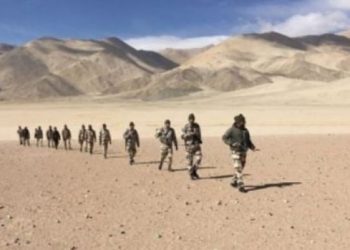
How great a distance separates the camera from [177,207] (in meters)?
14.6

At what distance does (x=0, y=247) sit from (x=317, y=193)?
745cm

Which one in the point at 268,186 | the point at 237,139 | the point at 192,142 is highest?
the point at 237,139

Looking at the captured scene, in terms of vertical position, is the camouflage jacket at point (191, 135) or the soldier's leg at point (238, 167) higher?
the camouflage jacket at point (191, 135)

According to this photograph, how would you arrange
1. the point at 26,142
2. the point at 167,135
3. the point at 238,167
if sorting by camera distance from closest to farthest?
the point at 238,167 < the point at 167,135 < the point at 26,142

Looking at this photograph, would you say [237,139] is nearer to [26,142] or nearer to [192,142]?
[192,142]

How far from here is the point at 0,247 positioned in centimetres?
1132

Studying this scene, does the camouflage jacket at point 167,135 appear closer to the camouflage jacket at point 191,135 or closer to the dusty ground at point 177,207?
the dusty ground at point 177,207

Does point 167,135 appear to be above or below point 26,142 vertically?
above

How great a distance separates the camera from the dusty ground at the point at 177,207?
11.7m

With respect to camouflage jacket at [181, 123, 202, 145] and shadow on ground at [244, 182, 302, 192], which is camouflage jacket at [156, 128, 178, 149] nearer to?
camouflage jacket at [181, 123, 202, 145]

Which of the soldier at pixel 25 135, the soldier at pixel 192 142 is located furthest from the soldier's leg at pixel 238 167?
the soldier at pixel 25 135

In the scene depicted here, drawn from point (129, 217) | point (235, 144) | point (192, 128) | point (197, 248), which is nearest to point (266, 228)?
point (197, 248)

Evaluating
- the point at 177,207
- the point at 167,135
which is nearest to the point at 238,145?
the point at 177,207

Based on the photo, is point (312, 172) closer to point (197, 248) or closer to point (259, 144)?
point (197, 248)
